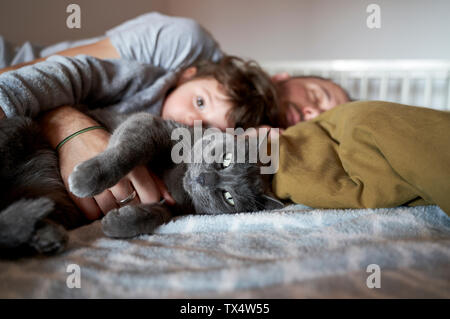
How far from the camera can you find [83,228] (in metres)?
0.72

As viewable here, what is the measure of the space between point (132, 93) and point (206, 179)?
610mm

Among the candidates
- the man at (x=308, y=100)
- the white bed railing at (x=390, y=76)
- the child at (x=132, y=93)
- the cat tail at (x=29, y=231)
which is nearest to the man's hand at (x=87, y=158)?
the child at (x=132, y=93)

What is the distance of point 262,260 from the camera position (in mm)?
562

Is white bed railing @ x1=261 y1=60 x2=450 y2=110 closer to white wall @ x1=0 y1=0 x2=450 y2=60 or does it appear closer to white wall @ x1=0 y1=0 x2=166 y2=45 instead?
white wall @ x1=0 y1=0 x2=450 y2=60

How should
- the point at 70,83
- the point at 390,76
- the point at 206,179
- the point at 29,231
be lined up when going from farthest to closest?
the point at 390,76, the point at 70,83, the point at 206,179, the point at 29,231

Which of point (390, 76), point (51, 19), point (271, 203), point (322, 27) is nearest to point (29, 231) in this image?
point (271, 203)

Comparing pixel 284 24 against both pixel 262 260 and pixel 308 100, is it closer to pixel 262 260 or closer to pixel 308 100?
pixel 308 100

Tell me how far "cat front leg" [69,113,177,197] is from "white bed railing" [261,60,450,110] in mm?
1430

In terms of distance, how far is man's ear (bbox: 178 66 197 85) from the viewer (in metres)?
1.32

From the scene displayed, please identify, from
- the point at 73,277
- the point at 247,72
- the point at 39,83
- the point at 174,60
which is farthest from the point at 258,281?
the point at 174,60

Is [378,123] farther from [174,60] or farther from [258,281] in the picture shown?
[174,60]

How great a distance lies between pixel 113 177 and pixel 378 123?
0.62 metres

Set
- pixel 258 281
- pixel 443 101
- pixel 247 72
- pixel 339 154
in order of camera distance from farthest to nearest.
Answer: pixel 443 101
pixel 247 72
pixel 339 154
pixel 258 281

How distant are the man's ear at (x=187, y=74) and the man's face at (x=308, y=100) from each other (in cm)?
39
